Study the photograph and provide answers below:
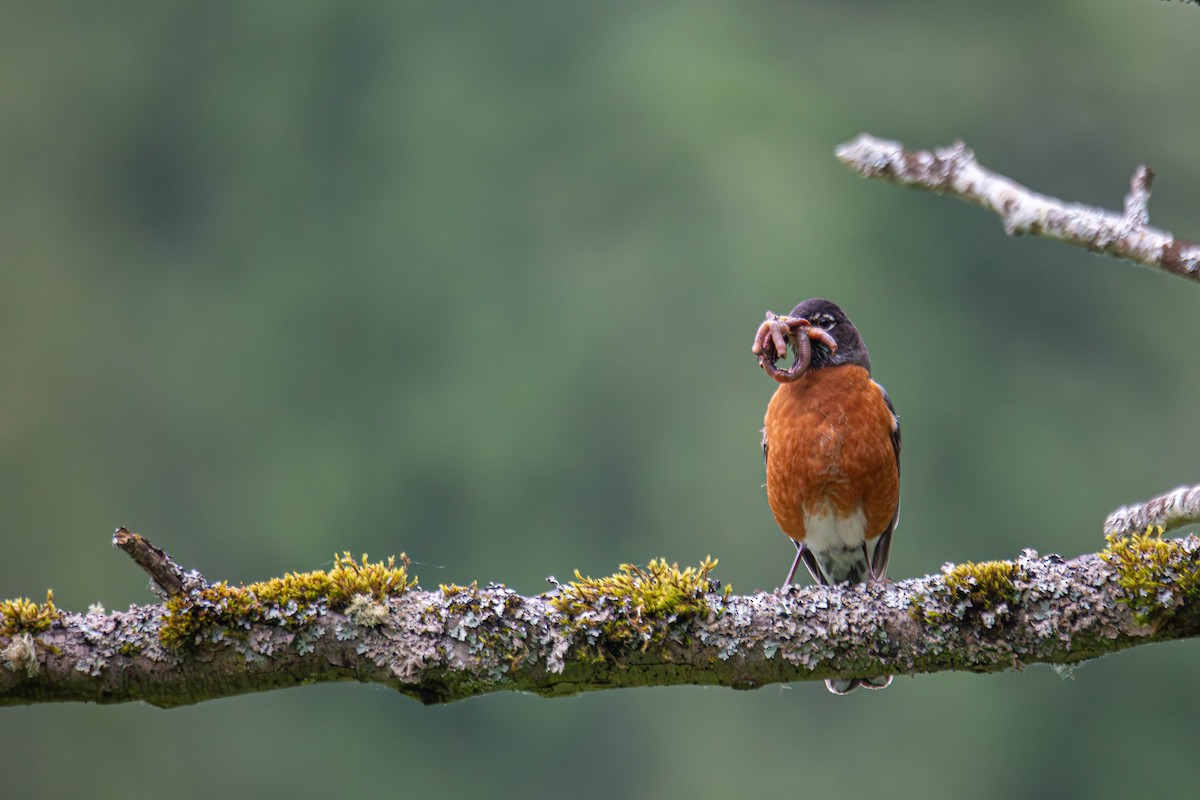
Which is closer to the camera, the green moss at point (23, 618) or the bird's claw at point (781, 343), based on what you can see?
the green moss at point (23, 618)

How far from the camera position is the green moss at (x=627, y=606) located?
3.60 meters

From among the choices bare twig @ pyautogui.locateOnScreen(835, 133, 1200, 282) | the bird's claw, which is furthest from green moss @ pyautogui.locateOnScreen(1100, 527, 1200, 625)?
the bird's claw

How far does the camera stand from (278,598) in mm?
3600

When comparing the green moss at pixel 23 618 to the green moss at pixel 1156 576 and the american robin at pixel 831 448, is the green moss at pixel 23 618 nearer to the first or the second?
the green moss at pixel 1156 576

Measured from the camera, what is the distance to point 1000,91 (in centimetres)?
3166

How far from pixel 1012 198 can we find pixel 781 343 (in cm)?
189

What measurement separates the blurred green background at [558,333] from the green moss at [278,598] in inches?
629

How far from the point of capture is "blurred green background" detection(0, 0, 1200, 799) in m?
23.6

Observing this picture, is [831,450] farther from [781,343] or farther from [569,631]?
[569,631]

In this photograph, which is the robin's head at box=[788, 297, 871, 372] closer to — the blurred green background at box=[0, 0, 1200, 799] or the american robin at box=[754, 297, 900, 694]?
the american robin at box=[754, 297, 900, 694]

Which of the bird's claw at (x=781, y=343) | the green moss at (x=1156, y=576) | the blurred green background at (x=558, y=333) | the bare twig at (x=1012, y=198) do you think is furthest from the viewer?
the blurred green background at (x=558, y=333)

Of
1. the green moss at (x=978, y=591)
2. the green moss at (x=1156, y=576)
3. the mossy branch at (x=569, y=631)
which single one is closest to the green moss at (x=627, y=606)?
the mossy branch at (x=569, y=631)

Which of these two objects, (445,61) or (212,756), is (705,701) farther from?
(445,61)

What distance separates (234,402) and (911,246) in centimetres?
1596
